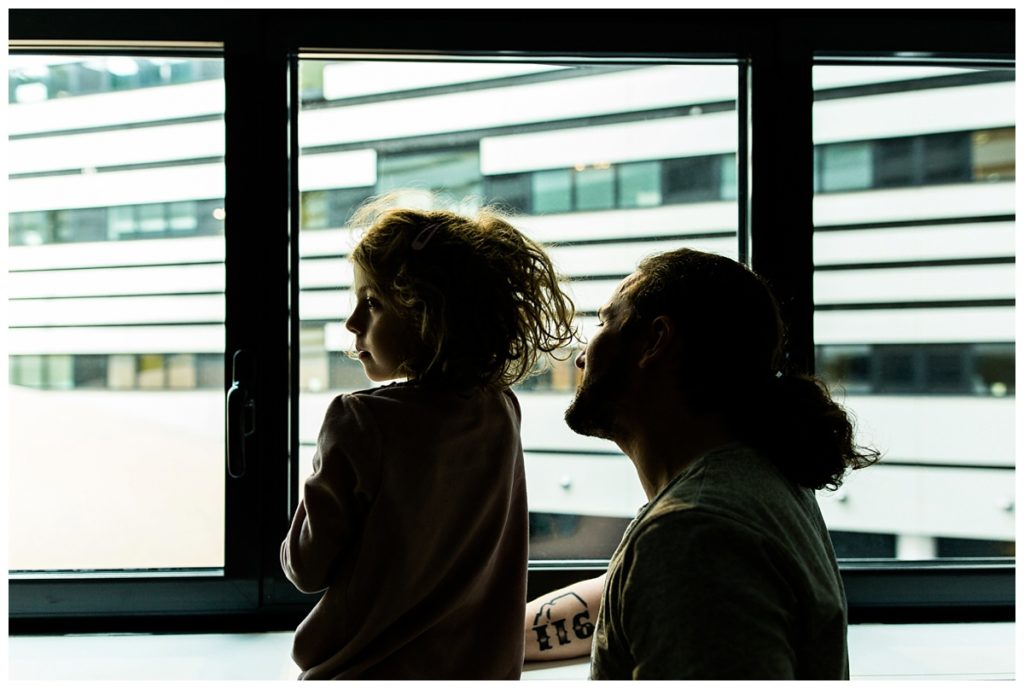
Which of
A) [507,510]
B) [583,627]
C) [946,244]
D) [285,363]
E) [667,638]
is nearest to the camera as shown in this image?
[667,638]

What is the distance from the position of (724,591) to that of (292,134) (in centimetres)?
131

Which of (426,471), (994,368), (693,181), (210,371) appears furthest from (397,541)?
(994,368)

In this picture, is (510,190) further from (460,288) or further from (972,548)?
(972,548)

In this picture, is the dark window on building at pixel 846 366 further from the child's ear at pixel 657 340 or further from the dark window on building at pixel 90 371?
the dark window on building at pixel 90 371

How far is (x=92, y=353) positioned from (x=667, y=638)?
1426mm

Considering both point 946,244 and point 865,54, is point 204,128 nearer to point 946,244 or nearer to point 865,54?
point 865,54

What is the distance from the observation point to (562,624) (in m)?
1.38

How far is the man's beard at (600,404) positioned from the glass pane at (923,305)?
89cm

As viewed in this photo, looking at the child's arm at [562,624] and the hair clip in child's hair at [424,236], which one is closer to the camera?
the hair clip in child's hair at [424,236]

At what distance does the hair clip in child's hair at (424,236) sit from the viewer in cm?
110

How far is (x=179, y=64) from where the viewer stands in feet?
5.42

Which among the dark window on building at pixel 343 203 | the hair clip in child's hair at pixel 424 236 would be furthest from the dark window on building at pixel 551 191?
the hair clip in child's hair at pixel 424 236

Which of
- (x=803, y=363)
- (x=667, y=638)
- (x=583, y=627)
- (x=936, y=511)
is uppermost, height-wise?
(x=803, y=363)

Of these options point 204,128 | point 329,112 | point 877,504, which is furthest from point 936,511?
point 204,128
